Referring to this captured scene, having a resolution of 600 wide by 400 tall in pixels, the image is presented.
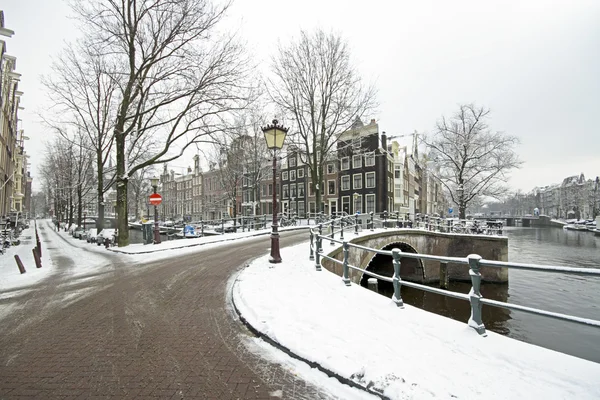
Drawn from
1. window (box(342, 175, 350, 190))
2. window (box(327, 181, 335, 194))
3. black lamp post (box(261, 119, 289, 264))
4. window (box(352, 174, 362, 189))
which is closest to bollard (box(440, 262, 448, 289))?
black lamp post (box(261, 119, 289, 264))

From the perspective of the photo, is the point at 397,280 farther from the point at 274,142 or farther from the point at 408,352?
the point at 274,142

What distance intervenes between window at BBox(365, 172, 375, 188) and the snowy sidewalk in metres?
35.3

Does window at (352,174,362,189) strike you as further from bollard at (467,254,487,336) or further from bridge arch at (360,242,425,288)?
bollard at (467,254,487,336)

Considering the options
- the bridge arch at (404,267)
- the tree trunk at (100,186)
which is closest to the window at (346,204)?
the bridge arch at (404,267)

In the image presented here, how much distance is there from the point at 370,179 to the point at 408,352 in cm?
3781

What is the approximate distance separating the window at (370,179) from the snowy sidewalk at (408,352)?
35256 mm

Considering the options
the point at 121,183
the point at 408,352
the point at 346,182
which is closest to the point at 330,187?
the point at 346,182

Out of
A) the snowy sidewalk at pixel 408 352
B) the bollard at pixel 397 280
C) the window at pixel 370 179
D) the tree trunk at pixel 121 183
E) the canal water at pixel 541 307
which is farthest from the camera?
the window at pixel 370 179

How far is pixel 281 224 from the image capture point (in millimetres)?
26594

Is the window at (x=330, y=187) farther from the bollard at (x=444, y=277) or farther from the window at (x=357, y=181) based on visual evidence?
the bollard at (x=444, y=277)

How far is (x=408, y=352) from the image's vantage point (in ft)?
12.2

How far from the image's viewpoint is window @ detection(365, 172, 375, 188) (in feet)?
132

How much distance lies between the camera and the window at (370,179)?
4009 cm

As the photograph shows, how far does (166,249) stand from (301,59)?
17965 millimetres
